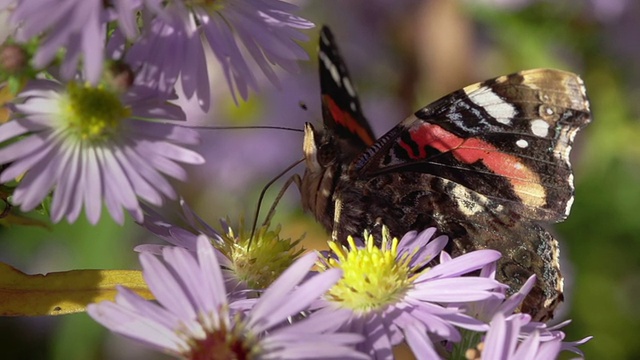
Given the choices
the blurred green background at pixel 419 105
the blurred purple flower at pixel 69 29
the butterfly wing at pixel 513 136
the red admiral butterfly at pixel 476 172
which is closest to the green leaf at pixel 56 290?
the blurred purple flower at pixel 69 29

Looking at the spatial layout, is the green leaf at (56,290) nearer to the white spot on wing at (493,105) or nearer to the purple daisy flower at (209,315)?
the purple daisy flower at (209,315)

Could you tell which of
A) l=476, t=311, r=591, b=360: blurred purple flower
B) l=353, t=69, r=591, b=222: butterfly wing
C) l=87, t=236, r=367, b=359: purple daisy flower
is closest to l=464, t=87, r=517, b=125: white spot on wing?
l=353, t=69, r=591, b=222: butterfly wing

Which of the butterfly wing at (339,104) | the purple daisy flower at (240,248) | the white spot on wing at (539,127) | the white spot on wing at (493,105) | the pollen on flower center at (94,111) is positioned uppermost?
the pollen on flower center at (94,111)

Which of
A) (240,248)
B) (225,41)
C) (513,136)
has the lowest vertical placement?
(240,248)

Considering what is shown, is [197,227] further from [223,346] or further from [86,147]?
[223,346]

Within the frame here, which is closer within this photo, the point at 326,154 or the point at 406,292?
the point at 406,292

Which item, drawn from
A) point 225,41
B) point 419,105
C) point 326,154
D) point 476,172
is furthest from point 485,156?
point 419,105

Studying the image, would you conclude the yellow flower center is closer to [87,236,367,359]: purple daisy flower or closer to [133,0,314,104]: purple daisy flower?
[87,236,367,359]: purple daisy flower

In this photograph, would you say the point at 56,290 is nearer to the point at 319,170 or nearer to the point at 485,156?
the point at 319,170
